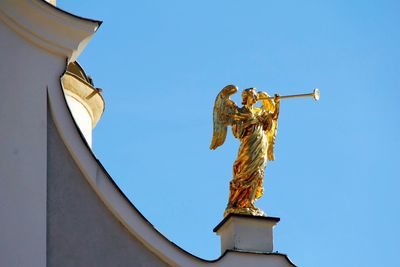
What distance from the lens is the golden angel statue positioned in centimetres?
1265

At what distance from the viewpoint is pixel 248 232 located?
1246 centimetres

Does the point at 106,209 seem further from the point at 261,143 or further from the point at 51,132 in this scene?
the point at 261,143

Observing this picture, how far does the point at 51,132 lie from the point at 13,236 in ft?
3.74

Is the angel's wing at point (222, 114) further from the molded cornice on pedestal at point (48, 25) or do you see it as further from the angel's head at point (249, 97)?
the molded cornice on pedestal at point (48, 25)

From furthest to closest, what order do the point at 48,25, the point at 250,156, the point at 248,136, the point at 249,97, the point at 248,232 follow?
the point at 249,97 → the point at 248,136 → the point at 250,156 → the point at 248,232 → the point at 48,25

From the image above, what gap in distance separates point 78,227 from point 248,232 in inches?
69.3

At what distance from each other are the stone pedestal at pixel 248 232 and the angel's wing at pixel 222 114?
2.87 feet

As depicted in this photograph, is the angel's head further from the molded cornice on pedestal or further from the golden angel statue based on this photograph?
the molded cornice on pedestal

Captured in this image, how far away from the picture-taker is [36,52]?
475 inches

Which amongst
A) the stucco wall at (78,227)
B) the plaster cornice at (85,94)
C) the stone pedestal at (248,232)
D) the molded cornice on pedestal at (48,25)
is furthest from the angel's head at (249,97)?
the plaster cornice at (85,94)

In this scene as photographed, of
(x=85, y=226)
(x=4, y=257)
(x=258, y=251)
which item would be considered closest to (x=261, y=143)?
(x=258, y=251)

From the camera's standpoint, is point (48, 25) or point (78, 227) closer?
point (78, 227)

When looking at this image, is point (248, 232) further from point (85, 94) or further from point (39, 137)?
point (85, 94)

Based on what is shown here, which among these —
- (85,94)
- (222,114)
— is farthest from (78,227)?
(85,94)
